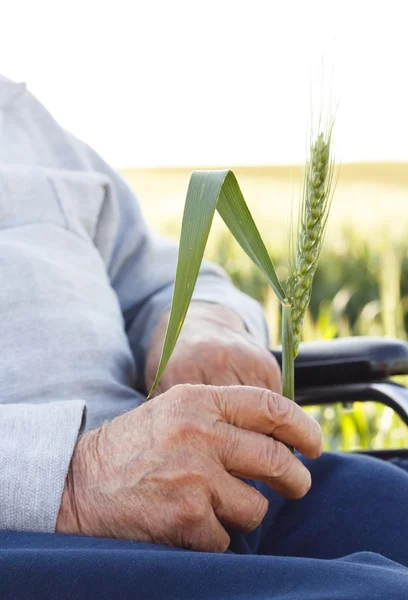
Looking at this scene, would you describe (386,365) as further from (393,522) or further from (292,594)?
(292,594)

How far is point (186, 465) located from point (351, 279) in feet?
11.5

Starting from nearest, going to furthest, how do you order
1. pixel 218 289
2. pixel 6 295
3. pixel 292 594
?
pixel 292 594 < pixel 6 295 < pixel 218 289

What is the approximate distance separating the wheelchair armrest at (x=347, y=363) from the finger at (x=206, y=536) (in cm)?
49

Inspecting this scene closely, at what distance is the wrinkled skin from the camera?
0.92 metres

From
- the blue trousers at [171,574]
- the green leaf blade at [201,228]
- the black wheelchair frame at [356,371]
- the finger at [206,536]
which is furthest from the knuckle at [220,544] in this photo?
the black wheelchair frame at [356,371]

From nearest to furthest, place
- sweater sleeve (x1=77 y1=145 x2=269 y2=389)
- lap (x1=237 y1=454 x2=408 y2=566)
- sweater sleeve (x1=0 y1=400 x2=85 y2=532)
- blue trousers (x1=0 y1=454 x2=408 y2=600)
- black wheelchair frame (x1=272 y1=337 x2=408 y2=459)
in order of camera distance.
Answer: blue trousers (x1=0 y1=454 x2=408 y2=600) < sweater sleeve (x1=0 y1=400 x2=85 y2=532) < lap (x1=237 y1=454 x2=408 y2=566) < black wheelchair frame (x1=272 y1=337 x2=408 y2=459) < sweater sleeve (x1=77 y1=145 x2=269 y2=389)

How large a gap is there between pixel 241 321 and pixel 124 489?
569 mm

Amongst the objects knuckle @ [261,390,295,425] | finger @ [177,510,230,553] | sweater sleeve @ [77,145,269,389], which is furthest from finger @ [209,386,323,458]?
sweater sleeve @ [77,145,269,389]

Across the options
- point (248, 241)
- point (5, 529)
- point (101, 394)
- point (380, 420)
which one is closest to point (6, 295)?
point (101, 394)

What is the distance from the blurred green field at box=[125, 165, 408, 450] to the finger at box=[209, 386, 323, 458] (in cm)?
169

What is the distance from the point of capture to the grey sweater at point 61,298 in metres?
0.94

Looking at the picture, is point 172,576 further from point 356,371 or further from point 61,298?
point 356,371

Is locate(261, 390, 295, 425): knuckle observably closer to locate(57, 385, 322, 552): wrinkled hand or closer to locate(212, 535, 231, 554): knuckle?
locate(57, 385, 322, 552): wrinkled hand

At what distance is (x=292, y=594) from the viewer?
713 mm
